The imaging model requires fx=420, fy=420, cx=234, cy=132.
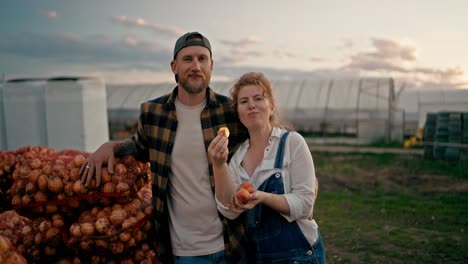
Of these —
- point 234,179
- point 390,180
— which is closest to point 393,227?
point 390,180

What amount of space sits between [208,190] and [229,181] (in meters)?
0.36

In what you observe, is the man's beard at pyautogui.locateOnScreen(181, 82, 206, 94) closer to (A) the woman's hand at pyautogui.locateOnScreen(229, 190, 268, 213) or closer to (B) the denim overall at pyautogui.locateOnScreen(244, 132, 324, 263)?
(B) the denim overall at pyautogui.locateOnScreen(244, 132, 324, 263)

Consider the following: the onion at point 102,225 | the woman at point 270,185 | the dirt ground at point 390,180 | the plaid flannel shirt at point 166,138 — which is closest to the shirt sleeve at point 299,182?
the woman at point 270,185

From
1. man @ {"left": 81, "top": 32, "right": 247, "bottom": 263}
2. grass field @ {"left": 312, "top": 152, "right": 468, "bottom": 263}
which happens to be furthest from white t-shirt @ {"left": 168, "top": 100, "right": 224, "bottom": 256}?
grass field @ {"left": 312, "top": 152, "right": 468, "bottom": 263}

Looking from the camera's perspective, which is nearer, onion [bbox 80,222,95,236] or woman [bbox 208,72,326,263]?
woman [bbox 208,72,326,263]

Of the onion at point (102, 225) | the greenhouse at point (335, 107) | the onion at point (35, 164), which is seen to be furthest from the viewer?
the greenhouse at point (335, 107)

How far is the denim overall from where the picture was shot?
7.91 ft

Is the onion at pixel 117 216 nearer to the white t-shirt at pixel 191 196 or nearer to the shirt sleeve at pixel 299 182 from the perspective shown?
the white t-shirt at pixel 191 196

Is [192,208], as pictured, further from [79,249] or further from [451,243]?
[451,243]

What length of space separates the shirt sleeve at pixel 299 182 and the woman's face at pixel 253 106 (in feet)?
0.74

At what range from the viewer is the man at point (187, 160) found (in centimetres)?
268

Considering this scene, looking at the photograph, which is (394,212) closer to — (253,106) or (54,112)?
(253,106)

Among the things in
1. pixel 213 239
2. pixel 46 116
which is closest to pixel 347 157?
pixel 46 116

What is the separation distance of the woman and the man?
22 centimetres
